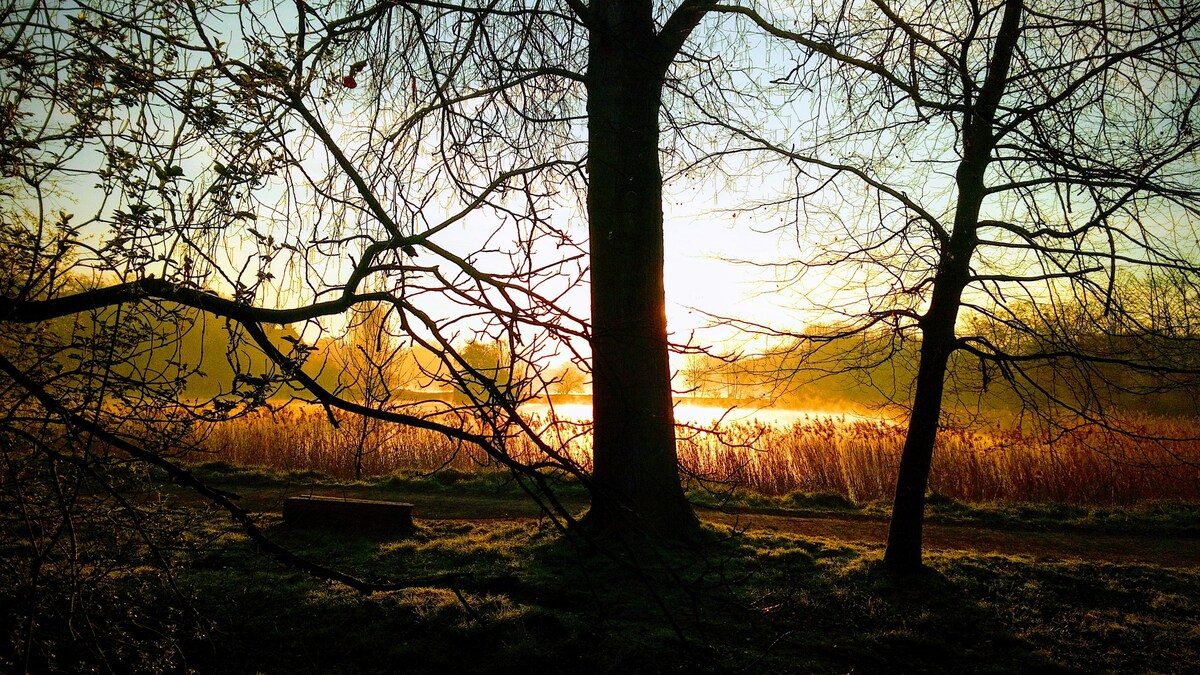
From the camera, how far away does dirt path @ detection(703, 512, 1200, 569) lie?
25.6 ft

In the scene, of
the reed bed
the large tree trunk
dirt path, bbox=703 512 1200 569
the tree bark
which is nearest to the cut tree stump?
the reed bed

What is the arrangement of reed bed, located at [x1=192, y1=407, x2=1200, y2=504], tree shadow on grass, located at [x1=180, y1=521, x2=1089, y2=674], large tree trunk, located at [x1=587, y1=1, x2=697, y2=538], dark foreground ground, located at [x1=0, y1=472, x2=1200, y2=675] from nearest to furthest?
dark foreground ground, located at [x1=0, y1=472, x2=1200, y2=675], tree shadow on grass, located at [x1=180, y1=521, x2=1089, y2=674], large tree trunk, located at [x1=587, y1=1, x2=697, y2=538], reed bed, located at [x1=192, y1=407, x2=1200, y2=504]

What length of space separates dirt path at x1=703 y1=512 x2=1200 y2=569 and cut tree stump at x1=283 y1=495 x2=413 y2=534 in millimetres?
3689

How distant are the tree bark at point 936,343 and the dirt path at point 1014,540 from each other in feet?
4.68

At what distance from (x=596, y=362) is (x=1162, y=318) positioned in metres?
4.36

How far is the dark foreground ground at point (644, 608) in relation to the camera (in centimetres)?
429

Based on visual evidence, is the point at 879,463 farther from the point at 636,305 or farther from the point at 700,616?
the point at 700,616

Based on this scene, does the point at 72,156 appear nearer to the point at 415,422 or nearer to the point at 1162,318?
the point at 415,422

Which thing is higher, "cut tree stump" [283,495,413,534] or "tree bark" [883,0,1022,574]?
"tree bark" [883,0,1022,574]

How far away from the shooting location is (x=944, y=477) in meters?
11.2

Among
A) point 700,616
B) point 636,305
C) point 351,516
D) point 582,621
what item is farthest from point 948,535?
point 351,516

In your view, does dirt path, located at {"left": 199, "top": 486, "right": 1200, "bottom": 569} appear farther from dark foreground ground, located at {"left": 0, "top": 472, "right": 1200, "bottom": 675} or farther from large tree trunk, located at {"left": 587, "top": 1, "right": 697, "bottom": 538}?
large tree trunk, located at {"left": 587, "top": 1, "right": 697, "bottom": 538}

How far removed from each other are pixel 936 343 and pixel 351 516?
617 centimetres

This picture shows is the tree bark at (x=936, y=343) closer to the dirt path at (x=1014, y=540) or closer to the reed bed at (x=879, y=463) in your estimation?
the dirt path at (x=1014, y=540)
